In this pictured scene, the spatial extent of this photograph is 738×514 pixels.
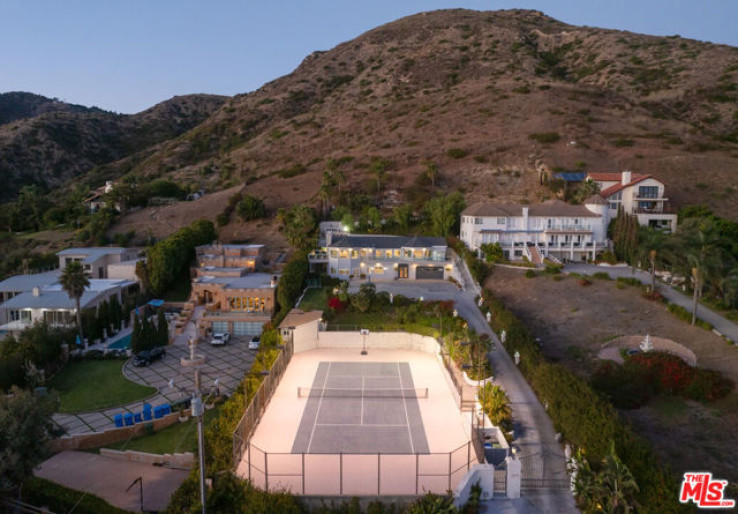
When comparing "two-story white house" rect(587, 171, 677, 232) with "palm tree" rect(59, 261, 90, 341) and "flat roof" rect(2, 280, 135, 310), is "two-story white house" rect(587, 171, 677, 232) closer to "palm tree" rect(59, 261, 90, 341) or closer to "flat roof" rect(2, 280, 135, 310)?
"palm tree" rect(59, 261, 90, 341)

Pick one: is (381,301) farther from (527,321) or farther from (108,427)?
(108,427)

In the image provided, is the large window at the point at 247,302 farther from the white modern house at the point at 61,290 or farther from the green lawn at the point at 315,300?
the white modern house at the point at 61,290

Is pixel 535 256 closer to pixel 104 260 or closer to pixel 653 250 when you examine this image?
pixel 653 250

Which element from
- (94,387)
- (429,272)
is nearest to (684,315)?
(429,272)

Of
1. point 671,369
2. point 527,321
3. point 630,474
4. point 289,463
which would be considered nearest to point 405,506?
point 289,463

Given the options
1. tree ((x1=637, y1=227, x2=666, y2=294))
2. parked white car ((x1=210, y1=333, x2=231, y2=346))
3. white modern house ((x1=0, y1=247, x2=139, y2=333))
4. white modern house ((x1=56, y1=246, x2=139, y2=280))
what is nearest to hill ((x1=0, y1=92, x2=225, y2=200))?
white modern house ((x1=56, y1=246, x2=139, y2=280))
